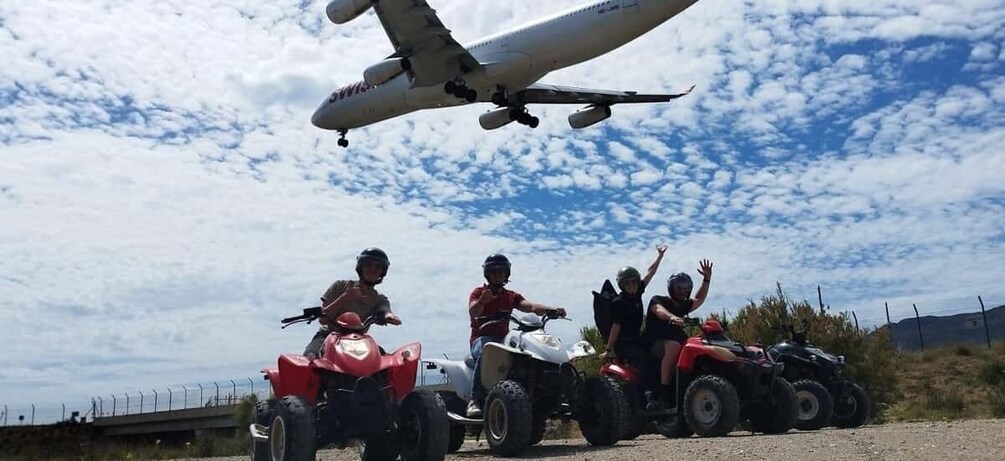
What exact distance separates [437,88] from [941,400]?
697 inches

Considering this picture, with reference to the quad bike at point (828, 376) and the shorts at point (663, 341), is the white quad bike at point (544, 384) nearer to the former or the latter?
the shorts at point (663, 341)

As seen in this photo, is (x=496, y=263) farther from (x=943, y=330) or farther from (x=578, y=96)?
(x=943, y=330)

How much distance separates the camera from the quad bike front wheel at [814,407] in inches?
415

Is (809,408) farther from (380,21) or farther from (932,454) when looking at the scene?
(380,21)

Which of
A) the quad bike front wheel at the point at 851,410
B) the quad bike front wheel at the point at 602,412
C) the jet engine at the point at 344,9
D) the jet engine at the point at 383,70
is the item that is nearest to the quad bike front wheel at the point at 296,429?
the quad bike front wheel at the point at 602,412

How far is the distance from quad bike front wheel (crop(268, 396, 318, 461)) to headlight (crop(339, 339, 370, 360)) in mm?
430

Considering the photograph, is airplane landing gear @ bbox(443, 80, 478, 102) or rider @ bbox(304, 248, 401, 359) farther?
airplane landing gear @ bbox(443, 80, 478, 102)

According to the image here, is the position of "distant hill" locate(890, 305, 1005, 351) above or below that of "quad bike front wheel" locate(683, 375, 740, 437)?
above

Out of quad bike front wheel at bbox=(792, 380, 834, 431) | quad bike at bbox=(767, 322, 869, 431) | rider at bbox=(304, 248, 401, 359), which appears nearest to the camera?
rider at bbox=(304, 248, 401, 359)

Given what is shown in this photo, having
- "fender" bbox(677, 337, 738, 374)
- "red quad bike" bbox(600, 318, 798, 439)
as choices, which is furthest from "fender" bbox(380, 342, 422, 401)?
"fender" bbox(677, 337, 738, 374)

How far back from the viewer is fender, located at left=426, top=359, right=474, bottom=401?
8528mm

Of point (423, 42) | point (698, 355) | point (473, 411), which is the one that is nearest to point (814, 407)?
point (698, 355)

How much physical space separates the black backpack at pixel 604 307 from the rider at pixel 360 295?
9.88 ft

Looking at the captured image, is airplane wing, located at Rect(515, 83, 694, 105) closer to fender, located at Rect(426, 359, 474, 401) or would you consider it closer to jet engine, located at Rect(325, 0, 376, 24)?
jet engine, located at Rect(325, 0, 376, 24)
